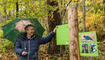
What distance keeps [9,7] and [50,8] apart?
164 centimetres

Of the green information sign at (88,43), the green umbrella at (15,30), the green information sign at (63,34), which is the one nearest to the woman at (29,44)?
the green umbrella at (15,30)

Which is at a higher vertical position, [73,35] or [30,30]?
[30,30]

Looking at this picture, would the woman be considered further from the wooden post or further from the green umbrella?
the wooden post

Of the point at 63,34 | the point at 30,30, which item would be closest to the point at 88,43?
the point at 63,34

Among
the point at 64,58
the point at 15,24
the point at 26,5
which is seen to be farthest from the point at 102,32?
the point at 15,24

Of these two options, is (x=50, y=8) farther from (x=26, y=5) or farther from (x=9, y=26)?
(x=9, y=26)

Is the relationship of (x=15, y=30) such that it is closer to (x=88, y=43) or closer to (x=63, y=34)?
(x=63, y=34)

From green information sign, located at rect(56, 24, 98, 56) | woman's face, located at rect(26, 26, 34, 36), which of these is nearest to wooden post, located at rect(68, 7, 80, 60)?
green information sign, located at rect(56, 24, 98, 56)

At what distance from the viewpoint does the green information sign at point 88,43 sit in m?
2.79

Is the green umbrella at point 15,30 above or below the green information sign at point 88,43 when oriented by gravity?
above

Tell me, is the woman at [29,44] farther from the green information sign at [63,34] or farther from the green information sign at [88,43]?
the green information sign at [88,43]

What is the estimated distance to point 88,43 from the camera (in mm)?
2861

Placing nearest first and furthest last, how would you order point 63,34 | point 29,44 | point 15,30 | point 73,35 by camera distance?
point 73,35
point 63,34
point 29,44
point 15,30

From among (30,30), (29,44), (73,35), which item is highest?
(30,30)
